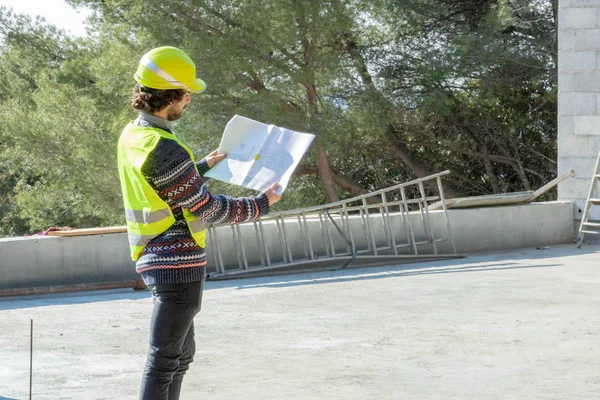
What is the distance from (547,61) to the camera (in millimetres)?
17344

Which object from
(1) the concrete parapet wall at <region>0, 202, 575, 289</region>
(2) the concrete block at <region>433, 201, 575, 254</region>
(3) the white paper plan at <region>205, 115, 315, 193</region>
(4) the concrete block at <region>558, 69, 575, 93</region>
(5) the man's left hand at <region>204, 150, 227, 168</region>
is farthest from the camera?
(4) the concrete block at <region>558, 69, 575, 93</region>

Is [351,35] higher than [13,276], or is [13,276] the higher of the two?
[351,35]

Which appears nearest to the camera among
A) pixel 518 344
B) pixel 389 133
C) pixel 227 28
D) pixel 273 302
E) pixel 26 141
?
pixel 518 344

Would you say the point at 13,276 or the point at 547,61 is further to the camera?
the point at 547,61

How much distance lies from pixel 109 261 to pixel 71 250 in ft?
1.17

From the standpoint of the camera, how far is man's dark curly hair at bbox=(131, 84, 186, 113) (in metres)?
3.66

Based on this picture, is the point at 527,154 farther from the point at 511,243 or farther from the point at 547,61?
the point at 511,243

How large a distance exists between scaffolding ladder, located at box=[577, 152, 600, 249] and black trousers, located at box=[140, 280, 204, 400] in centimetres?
822

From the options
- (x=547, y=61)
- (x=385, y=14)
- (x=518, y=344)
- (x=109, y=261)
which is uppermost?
(x=385, y=14)

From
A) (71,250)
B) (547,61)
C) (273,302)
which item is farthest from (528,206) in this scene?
(547,61)

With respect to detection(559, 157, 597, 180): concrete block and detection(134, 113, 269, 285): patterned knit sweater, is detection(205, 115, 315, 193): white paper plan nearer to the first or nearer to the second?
detection(134, 113, 269, 285): patterned knit sweater

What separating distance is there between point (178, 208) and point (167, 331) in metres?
0.43

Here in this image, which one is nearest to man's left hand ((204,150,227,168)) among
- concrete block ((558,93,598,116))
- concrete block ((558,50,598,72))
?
concrete block ((558,93,598,116))

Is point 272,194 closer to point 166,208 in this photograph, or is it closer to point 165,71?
point 166,208
